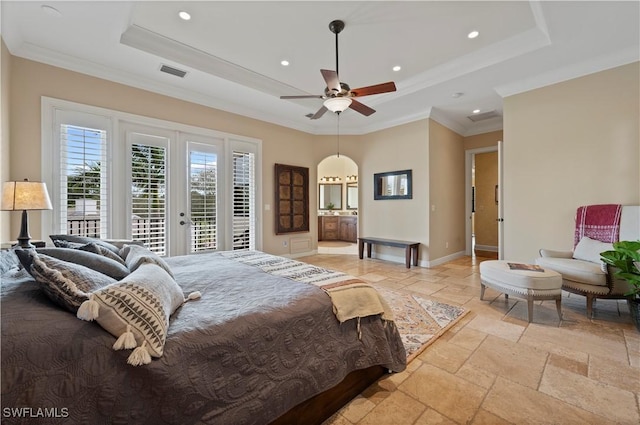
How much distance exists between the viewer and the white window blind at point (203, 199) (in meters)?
4.41

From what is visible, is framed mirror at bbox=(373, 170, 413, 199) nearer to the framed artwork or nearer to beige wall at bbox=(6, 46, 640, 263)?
beige wall at bbox=(6, 46, 640, 263)

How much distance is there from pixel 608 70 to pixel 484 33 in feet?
5.85

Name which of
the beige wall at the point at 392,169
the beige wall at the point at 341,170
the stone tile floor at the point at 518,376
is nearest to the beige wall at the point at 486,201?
the beige wall at the point at 392,169

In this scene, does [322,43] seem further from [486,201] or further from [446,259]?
[486,201]

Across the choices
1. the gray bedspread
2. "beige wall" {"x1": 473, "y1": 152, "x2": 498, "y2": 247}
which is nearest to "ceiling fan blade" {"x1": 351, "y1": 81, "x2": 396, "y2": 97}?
the gray bedspread

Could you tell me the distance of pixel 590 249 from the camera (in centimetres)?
313

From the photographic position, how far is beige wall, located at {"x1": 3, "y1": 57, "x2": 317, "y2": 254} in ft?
9.94

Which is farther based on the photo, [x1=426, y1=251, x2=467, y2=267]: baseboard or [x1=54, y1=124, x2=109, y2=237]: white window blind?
[x1=426, y1=251, x2=467, y2=267]: baseboard

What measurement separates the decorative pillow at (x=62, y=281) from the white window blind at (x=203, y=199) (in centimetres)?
334

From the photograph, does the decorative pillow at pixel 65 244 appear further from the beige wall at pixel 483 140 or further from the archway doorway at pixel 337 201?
the beige wall at pixel 483 140

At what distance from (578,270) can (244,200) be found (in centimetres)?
487

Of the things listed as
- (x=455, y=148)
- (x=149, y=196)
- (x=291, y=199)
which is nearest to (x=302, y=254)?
(x=291, y=199)

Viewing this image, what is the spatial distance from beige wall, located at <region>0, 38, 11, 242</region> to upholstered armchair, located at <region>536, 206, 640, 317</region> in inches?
237

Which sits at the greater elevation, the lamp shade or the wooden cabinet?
the lamp shade
